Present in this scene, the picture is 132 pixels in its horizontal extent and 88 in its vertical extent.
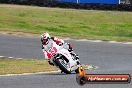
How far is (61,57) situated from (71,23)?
32385 mm

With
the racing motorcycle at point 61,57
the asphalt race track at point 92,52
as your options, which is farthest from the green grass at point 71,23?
the racing motorcycle at point 61,57

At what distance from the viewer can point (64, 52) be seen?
12.0ft

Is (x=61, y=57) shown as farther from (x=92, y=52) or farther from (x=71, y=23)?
(x=71, y=23)

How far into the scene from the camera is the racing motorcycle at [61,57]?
3.62m

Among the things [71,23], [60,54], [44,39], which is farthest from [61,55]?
[71,23]

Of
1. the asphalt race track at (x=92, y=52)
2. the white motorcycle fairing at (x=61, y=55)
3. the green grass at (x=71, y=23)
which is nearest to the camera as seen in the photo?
the white motorcycle fairing at (x=61, y=55)

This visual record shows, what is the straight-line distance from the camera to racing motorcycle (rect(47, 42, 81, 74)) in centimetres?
362

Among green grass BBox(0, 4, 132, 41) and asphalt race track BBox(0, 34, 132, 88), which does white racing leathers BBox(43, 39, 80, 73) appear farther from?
green grass BBox(0, 4, 132, 41)

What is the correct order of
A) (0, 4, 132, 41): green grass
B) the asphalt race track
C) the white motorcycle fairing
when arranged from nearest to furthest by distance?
the white motorcycle fairing
the asphalt race track
(0, 4, 132, 41): green grass

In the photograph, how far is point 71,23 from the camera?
118 feet

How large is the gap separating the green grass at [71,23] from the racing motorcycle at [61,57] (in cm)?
2227

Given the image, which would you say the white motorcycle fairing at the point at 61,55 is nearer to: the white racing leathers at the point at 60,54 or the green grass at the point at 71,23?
the white racing leathers at the point at 60,54

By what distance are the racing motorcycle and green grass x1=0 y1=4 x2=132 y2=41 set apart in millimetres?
22265

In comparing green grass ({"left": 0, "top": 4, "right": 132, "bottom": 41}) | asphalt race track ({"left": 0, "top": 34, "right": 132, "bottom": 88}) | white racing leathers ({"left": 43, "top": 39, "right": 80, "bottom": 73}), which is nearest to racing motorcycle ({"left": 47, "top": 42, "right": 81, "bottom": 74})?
white racing leathers ({"left": 43, "top": 39, "right": 80, "bottom": 73})
